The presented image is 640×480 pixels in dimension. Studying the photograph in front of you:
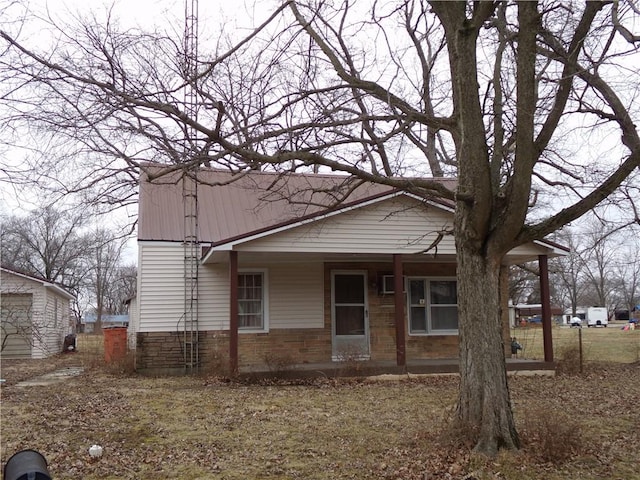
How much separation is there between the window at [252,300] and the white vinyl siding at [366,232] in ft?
8.16

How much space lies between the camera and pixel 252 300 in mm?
15930

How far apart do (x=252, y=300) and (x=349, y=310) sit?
8.61 ft

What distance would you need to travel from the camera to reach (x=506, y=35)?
825cm

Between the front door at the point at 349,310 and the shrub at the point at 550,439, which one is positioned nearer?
the shrub at the point at 550,439

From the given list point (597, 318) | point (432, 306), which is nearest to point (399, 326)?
point (432, 306)

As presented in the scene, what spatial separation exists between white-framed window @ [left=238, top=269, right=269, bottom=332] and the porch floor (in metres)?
1.59

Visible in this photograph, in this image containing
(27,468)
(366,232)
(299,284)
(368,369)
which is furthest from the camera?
(299,284)

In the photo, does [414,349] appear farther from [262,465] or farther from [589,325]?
[589,325]

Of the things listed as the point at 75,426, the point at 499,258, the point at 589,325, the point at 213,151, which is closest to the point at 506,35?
the point at 499,258

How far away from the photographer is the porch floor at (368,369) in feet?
44.5

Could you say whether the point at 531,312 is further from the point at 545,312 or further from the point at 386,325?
the point at 386,325

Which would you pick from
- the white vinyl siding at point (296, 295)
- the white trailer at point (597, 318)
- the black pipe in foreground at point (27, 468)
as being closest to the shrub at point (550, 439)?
the black pipe in foreground at point (27, 468)

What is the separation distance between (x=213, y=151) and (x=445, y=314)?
34.9 ft

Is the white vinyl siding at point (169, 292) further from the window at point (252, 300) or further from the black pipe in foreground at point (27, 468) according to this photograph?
the black pipe in foreground at point (27, 468)
